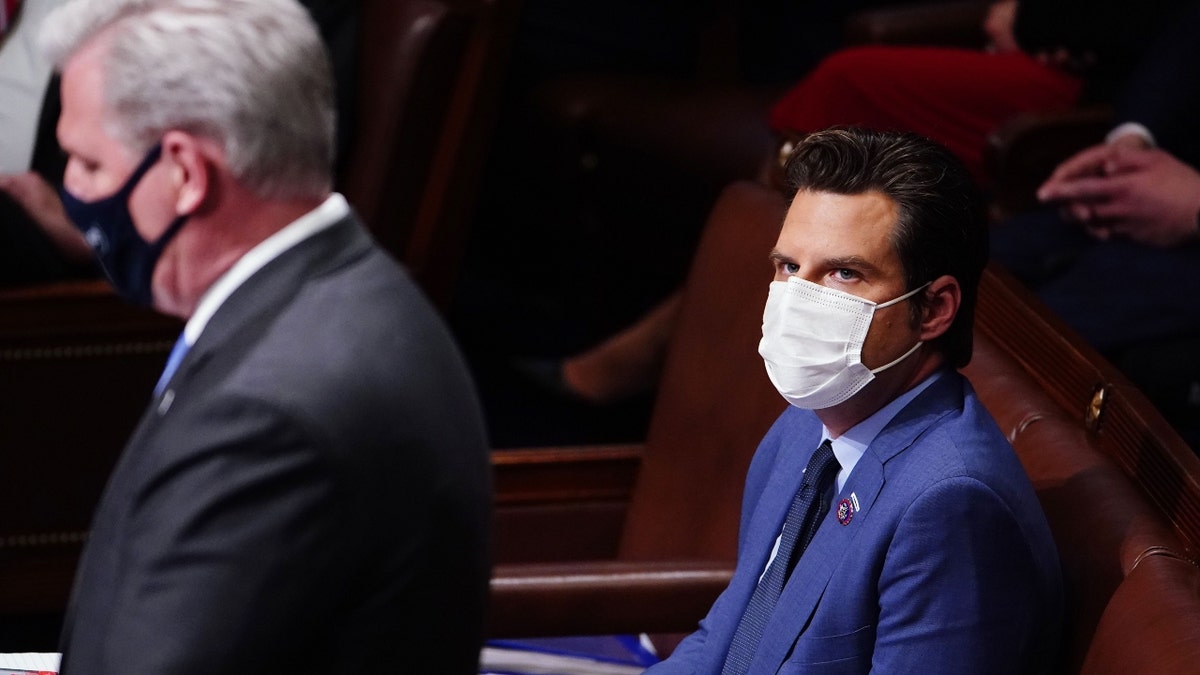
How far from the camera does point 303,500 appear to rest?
3.98 feet

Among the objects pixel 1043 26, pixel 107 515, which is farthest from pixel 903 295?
pixel 1043 26

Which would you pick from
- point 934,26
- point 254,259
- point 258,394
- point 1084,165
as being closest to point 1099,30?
point 1084,165

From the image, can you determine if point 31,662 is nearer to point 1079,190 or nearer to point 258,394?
point 258,394

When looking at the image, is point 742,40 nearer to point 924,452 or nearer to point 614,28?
point 614,28

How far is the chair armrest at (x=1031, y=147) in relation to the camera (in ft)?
10.0

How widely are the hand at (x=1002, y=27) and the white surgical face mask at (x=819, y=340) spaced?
2010mm

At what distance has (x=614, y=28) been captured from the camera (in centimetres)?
440

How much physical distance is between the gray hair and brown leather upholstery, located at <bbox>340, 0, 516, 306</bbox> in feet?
5.37

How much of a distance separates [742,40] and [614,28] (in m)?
0.43

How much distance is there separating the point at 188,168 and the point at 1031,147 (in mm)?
2117

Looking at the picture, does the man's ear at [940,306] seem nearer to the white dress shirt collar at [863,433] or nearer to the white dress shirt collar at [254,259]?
the white dress shirt collar at [863,433]

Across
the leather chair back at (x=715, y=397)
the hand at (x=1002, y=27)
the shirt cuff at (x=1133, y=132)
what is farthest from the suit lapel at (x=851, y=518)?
the hand at (x=1002, y=27)

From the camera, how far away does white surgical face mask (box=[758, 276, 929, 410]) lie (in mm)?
1583

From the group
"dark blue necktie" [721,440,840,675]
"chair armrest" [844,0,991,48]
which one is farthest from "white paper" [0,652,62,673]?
"chair armrest" [844,0,991,48]
